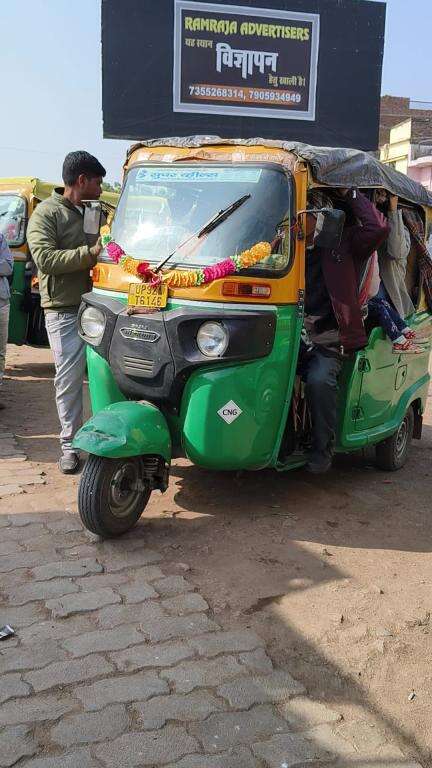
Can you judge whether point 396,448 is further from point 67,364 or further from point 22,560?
point 22,560

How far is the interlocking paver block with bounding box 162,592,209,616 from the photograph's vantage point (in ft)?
11.0

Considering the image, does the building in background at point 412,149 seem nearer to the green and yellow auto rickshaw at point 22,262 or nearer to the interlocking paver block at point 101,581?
the green and yellow auto rickshaw at point 22,262

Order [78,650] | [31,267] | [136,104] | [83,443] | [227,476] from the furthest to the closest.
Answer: [136,104]
[31,267]
[227,476]
[83,443]
[78,650]

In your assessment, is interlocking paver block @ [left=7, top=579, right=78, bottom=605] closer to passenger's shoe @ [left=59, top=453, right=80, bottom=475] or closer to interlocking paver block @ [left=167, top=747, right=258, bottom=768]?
interlocking paver block @ [left=167, top=747, right=258, bottom=768]

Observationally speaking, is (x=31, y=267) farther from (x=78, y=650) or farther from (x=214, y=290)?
(x=78, y=650)

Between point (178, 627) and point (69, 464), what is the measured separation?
7.27 feet

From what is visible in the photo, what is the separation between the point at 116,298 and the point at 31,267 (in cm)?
446

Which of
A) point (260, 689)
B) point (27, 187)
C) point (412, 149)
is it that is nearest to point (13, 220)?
point (27, 187)

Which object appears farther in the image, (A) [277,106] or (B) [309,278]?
(A) [277,106]

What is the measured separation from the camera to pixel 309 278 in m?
4.72

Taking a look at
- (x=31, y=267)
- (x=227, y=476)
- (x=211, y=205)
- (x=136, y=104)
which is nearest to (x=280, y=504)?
(x=227, y=476)

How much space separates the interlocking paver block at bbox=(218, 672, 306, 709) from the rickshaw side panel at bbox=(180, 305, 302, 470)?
1432mm

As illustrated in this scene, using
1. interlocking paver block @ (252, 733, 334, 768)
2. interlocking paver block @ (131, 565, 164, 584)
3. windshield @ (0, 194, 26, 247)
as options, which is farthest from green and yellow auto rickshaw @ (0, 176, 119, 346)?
interlocking paver block @ (252, 733, 334, 768)

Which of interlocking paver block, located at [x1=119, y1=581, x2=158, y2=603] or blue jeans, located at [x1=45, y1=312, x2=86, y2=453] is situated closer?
interlocking paver block, located at [x1=119, y1=581, x2=158, y2=603]
